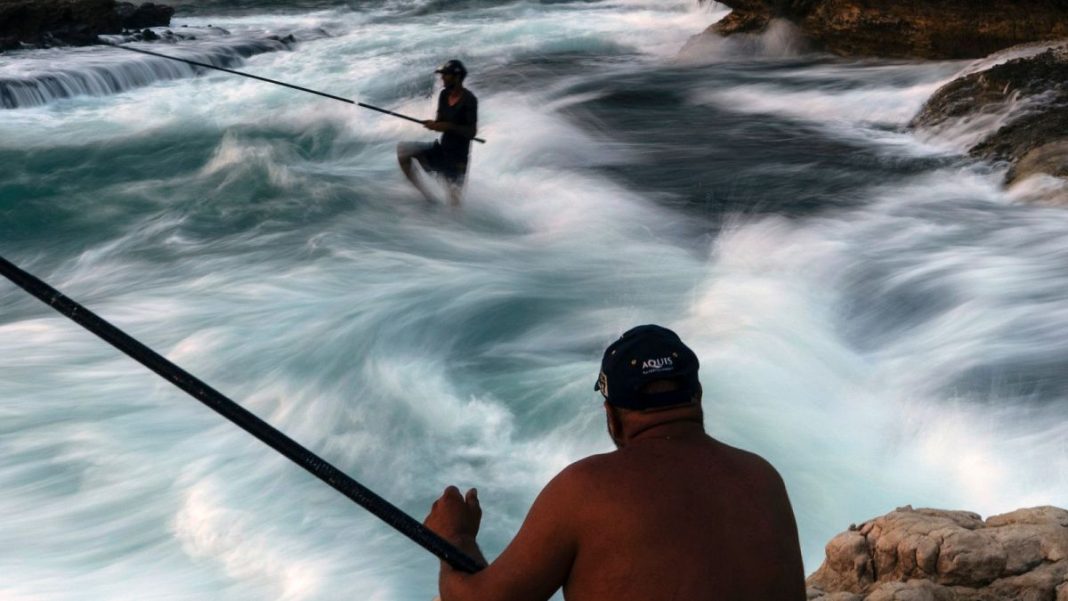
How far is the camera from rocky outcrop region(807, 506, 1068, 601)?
3607 mm

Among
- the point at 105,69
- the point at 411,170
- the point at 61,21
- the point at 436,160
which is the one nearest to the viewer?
the point at 436,160

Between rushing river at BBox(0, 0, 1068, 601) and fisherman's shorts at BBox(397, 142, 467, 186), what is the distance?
530 millimetres

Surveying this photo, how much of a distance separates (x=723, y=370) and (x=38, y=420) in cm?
412

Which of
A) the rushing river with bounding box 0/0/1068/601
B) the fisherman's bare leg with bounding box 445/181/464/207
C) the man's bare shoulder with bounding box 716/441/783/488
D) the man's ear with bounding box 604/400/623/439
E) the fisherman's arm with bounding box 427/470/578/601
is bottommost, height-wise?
the rushing river with bounding box 0/0/1068/601

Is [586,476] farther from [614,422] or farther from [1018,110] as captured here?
[1018,110]

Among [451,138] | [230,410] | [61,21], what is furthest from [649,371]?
[61,21]

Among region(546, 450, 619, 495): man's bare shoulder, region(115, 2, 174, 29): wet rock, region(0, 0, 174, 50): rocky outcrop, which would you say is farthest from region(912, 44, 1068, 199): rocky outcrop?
region(115, 2, 174, 29): wet rock

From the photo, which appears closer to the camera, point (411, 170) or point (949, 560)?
point (949, 560)

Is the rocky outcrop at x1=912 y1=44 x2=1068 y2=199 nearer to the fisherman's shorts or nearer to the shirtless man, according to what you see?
the fisherman's shorts

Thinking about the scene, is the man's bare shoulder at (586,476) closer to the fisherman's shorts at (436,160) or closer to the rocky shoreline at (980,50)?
the fisherman's shorts at (436,160)

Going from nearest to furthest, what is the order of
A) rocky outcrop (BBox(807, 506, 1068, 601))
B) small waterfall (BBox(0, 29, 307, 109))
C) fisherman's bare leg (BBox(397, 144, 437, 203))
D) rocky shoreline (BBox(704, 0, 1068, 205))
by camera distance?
rocky outcrop (BBox(807, 506, 1068, 601))
fisherman's bare leg (BBox(397, 144, 437, 203))
rocky shoreline (BBox(704, 0, 1068, 205))
small waterfall (BBox(0, 29, 307, 109))

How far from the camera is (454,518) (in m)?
2.63

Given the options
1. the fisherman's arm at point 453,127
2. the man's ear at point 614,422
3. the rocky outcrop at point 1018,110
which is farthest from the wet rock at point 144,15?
the man's ear at point 614,422

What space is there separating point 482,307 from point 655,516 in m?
7.09
